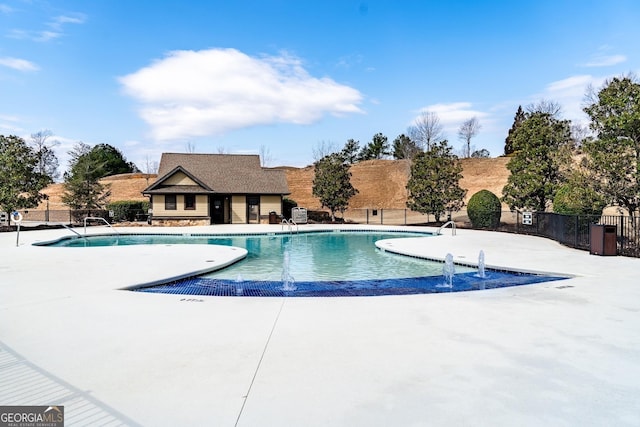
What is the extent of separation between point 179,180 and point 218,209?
321 cm

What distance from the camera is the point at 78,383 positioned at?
3.29 meters

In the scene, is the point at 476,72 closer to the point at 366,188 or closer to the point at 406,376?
the point at 406,376

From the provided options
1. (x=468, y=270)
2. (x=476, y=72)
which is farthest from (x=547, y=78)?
(x=468, y=270)

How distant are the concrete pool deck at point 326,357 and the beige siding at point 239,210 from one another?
67.8ft

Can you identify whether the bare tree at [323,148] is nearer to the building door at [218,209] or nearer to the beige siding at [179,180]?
the building door at [218,209]

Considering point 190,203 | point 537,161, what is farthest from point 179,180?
point 537,161

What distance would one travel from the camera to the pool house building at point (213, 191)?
2625cm

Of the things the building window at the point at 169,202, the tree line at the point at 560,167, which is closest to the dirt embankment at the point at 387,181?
the tree line at the point at 560,167

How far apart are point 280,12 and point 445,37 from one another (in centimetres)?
785

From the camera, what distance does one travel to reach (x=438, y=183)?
25.3 meters

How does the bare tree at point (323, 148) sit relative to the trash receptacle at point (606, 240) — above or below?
above

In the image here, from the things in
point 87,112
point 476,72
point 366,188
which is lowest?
point 366,188

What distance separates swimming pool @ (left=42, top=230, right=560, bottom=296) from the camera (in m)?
7.64

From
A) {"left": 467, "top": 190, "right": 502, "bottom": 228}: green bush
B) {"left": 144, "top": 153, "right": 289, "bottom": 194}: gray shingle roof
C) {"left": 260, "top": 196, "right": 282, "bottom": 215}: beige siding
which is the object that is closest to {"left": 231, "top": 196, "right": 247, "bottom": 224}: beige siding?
{"left": 144, "top": 153, "right": 289, "bottom": 194}: gray shingle roof
